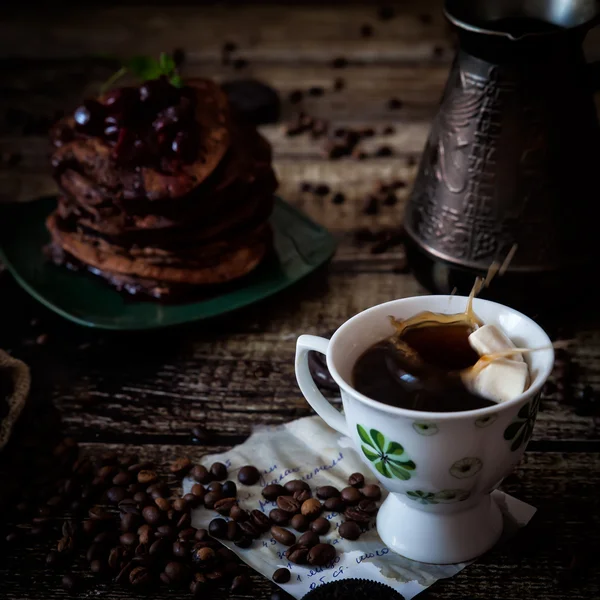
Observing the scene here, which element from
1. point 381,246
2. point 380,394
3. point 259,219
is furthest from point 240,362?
point 380,394

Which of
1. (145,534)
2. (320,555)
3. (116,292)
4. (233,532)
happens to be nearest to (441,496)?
(320,555)

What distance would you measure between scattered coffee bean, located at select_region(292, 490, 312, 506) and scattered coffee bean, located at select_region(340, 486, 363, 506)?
0.05 m

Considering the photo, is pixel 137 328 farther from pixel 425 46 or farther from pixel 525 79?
pixel 425 46

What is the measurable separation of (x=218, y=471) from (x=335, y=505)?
18 centimetres

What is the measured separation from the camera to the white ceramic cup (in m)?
0.97

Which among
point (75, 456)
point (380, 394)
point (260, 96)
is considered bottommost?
point (75, 456)

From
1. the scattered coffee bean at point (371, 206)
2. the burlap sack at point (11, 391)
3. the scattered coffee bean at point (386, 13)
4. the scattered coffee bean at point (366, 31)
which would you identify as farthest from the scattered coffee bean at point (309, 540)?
the scattered coffee bean at point (386, 13)

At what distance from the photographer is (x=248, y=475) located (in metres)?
1.26

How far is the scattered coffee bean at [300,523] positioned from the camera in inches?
46.6

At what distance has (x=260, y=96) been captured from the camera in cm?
239

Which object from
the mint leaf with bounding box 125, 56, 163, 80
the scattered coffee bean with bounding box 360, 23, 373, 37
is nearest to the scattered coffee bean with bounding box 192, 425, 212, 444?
the mint leaf with bounding box 125, 56, 163, 80

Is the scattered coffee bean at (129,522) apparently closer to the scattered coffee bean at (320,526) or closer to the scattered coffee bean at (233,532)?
the scattered coffee bean at (233,532)

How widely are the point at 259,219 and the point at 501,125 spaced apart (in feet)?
1.64

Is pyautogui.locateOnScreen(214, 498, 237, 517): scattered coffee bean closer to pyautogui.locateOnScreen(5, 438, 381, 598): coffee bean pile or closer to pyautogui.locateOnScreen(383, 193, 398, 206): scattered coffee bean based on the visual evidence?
pyautogui.locateOnScreen(5, 438, 381, 598): coffee bean pile
